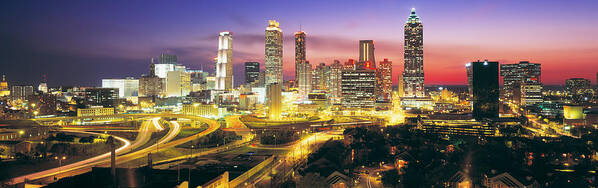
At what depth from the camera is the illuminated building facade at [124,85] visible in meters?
154

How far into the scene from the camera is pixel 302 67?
164m

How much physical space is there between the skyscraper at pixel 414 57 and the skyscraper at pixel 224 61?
68710 millimetres

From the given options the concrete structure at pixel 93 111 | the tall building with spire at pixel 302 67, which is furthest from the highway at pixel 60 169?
the tall building with spire at pixel 302 67

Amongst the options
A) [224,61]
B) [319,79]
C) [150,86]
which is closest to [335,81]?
[319,79]

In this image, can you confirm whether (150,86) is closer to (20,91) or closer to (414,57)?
(20,91)

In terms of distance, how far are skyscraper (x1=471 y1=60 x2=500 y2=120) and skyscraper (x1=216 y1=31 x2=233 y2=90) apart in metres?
98.1

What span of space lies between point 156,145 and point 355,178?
2266 cm

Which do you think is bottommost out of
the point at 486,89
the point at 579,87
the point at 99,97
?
the point at 99,97

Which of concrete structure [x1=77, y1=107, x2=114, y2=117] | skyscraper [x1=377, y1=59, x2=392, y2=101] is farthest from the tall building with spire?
concrete structure [x1=77, y1=107, x2=114, y2=117]

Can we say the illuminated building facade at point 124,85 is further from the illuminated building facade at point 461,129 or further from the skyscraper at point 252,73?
the illuminated building facade at point 461,129

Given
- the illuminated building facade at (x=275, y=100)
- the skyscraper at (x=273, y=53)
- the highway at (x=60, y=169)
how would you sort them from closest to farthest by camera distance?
the highway at (x=60, y=169) < the illuminated building facade at (x=275, y=100) < the skyscraper at (x=273, y=53)

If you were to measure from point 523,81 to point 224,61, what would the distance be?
355 feet

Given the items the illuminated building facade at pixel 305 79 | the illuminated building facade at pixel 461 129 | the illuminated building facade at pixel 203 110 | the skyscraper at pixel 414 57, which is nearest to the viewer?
the illuminated building facade at pixel 461 129

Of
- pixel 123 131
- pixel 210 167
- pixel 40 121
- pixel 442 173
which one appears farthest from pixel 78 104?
pixel 442 173
